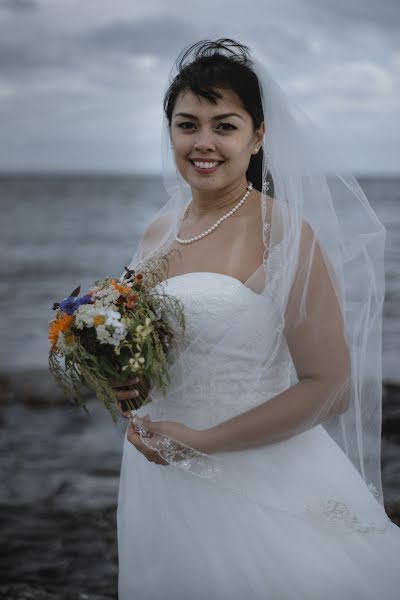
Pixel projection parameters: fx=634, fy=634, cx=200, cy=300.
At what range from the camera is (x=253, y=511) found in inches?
94.1

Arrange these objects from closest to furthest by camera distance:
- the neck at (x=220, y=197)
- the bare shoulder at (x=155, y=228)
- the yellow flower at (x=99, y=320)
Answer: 1. the yellow flower at (x=99, y=320)
2. the neck at (x=220, y=197)
3. the bare shoulder at (x=155, y=228)

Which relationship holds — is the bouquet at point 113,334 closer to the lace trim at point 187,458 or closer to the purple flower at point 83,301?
the purple flower at point 83,301

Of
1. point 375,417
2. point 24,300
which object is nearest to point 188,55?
point 375,417

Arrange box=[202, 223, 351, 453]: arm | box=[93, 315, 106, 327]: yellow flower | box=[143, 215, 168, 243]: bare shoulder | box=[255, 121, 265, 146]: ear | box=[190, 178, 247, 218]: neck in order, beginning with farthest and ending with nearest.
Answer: box=[143, 215, 168, 243]: bare shoulder → box=[190, 178, 247, 218]: neck → box=[255, 121, 265, 146]: ear → box=[202, 223, 351, 453]: arm → box=[93, 315, 106, 327]: yellow flower

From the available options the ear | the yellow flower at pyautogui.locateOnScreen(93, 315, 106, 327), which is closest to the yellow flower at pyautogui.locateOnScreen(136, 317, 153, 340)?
→ the yellow flower at pyautogui.locateOnScreen(93, 315, 106, 327)

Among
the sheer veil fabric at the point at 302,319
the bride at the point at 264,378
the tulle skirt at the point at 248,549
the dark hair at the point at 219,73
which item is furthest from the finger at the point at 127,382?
the dark hair at the point at 219,73

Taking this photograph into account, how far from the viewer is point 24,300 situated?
1573 cm

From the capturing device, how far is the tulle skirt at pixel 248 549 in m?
2.28

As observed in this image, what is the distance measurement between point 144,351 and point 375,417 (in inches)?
41.0

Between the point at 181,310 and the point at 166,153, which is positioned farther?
the point at 166,153

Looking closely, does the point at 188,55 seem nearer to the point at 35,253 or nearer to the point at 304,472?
the point at 304,472

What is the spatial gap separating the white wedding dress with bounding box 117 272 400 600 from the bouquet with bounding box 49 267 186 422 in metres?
0.13

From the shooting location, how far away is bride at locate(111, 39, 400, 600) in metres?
2.28

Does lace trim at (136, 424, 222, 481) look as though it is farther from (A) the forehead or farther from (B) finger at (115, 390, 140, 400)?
(A) the forehead
